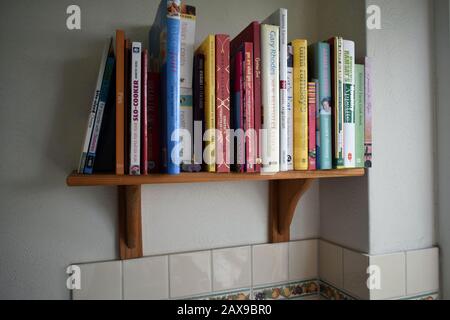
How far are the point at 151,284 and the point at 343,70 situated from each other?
73 centimetres

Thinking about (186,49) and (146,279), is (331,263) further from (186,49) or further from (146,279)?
(186,49)

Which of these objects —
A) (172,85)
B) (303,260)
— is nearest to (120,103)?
(172,85)

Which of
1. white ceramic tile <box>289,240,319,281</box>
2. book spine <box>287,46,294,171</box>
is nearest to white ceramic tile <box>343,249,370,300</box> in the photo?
white ceramic tile <box>289,240,319,281</box>

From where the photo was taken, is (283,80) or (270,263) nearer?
(283,80)

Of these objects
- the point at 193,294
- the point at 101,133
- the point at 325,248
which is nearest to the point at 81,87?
the point at 101,133

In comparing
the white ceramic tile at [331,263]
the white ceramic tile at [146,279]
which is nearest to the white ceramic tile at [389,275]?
the white ceramic tile at [331,263]

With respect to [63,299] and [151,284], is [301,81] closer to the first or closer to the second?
[151,284]

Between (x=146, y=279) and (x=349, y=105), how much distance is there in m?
0.68

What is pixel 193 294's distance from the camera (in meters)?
0.91

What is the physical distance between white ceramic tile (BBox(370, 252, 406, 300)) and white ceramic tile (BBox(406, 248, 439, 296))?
0.07ft

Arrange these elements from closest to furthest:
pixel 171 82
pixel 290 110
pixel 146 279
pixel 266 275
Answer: pixel 171 82, pixel 290 110, pixel 146 279, pixel 266 275

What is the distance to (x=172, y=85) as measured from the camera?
64cm

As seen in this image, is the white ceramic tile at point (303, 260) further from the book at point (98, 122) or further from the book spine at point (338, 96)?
the book at point (98, 122)

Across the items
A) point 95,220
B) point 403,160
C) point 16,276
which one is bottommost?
point 16,276
